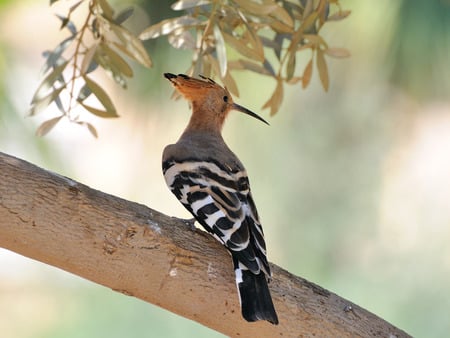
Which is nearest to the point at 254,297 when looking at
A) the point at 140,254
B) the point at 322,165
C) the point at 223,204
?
the point at 140,254

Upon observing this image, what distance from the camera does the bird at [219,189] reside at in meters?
1.61

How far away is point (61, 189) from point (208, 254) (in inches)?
11.0

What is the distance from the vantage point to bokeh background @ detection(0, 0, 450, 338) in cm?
336

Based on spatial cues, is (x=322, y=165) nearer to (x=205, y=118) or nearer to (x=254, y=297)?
(x=205, y=118)

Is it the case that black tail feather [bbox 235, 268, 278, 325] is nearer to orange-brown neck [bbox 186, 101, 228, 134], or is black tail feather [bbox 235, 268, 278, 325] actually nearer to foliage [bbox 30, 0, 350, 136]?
foliage [bbox 30, 0, 350, 136]

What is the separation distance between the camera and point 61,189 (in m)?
1.55

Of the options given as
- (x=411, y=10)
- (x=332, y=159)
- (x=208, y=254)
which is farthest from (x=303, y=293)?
(x=332, y=159)

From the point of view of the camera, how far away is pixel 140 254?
1570 millimetres

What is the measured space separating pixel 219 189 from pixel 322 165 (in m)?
2.55

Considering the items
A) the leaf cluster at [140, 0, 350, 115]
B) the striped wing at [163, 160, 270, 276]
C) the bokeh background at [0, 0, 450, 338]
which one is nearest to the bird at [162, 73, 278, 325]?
the striped wing at [163, 160, 270, 276]

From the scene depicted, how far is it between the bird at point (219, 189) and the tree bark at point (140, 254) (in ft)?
0.13

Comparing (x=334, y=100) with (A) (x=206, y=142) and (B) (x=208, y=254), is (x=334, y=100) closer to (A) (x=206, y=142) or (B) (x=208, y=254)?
(A) (x=206, y=142)

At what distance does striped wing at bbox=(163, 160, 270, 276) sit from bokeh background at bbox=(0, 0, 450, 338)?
1.19m

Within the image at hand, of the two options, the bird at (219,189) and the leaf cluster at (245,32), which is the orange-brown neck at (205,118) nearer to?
the bird at (219,189)
